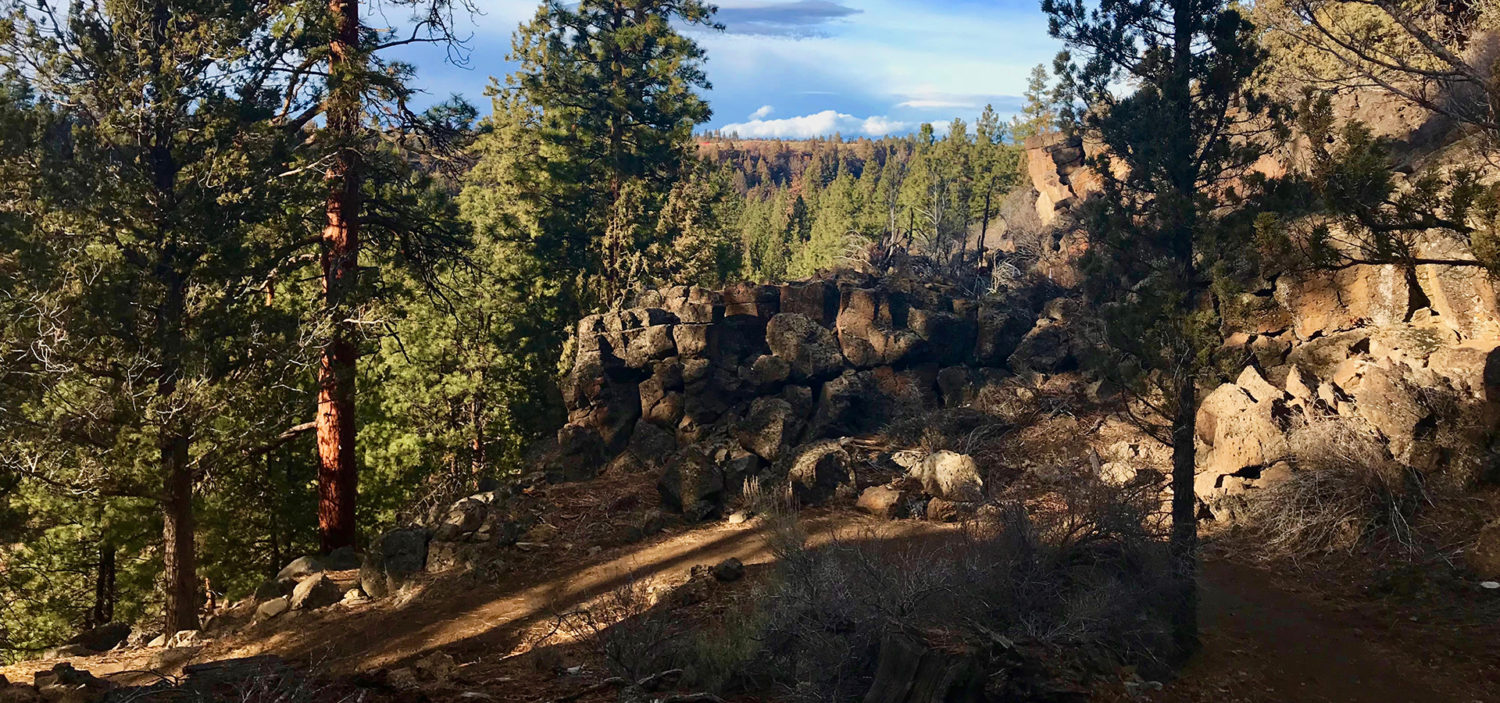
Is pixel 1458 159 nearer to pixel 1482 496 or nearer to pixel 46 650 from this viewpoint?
pixel 1482 496

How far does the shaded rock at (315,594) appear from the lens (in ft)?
35.2

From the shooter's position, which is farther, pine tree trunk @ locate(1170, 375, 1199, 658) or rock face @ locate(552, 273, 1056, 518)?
rock face @ locate(552, 273, 1056, 518)

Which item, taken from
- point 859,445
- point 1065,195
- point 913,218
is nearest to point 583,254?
point 859,445

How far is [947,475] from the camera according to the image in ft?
48.4

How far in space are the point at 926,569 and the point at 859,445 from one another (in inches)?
Answer: 415

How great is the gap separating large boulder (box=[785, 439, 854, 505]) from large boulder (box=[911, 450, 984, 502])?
4.16 feet

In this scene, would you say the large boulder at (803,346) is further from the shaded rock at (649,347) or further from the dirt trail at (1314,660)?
the dirt trail at (1314,660)

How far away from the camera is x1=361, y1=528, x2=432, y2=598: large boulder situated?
36.6ft

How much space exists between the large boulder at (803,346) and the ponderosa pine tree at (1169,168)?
730 centimetres

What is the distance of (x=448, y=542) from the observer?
11.9 metres

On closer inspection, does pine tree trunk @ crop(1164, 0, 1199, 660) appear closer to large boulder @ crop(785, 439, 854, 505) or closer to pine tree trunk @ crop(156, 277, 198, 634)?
large boulder @ crop(785, 439, 854, 505)

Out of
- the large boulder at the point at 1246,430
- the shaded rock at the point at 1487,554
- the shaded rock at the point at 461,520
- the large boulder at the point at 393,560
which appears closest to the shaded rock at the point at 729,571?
the shaded rock at the point at 461,520

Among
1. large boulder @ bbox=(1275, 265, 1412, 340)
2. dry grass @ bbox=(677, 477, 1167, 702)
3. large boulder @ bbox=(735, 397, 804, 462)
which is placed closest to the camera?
dry grass @ bbox=(677, 477, 1167, 702)

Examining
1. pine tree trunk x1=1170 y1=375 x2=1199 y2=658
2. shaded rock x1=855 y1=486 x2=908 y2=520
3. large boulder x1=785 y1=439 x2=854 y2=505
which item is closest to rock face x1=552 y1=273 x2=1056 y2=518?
large boulder x1=785 y1=439 x2=854 y2=505
